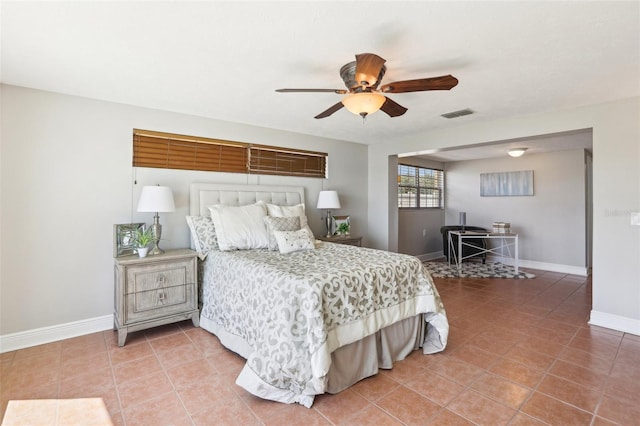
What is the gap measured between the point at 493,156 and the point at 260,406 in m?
6.59

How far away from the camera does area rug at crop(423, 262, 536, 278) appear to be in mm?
5297

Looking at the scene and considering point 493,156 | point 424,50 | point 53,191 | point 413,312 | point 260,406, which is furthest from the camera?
point 493,156

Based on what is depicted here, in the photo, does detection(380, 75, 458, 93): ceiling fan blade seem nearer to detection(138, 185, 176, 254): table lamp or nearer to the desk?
detection(138, 185, 176, 254): table lamp

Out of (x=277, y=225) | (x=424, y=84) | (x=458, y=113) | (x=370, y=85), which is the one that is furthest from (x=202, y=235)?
(x=458, y=113)

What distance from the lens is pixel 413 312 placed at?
→ 2529 mm

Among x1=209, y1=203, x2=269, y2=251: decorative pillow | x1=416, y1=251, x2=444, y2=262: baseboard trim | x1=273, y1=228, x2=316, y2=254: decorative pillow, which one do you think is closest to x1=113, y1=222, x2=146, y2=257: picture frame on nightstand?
x1=209, y1=203, x2=269, y2=251: decorative pillow

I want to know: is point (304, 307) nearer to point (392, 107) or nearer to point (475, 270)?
point (392, 107)

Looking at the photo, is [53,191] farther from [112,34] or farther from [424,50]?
[424,50]

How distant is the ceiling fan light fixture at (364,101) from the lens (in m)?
2.13

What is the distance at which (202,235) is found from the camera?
328cm

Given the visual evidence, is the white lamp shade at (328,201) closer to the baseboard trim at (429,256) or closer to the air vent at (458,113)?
the air vent at (458,113)

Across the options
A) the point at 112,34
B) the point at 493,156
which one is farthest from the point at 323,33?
the point at 493,156

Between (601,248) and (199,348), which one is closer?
(199,348)

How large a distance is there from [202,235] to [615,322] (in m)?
4.39
